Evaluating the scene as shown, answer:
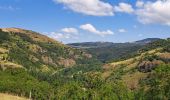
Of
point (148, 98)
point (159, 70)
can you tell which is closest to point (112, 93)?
point (148, 98)

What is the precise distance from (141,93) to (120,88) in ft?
115

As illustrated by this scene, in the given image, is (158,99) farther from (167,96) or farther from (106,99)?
(106,99)

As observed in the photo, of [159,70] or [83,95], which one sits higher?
[159,70]

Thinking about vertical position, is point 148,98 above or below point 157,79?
below

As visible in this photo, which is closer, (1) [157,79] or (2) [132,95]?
(1) [157,79]

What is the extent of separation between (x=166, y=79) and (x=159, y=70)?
4110mm

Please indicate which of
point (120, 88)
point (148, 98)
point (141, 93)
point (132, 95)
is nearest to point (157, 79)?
point (148, 98)

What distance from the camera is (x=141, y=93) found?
5925 inches

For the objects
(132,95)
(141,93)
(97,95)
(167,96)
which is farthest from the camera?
(97,95)

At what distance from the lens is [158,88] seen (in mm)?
107688

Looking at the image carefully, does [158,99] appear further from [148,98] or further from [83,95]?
[83,95]

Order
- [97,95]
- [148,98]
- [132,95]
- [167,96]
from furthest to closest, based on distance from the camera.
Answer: [97,95], [132,95], [148,98], [167,96]

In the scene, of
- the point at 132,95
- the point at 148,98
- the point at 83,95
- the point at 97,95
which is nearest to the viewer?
the point at 148,98

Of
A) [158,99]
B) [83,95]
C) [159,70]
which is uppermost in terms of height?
[159,70]
